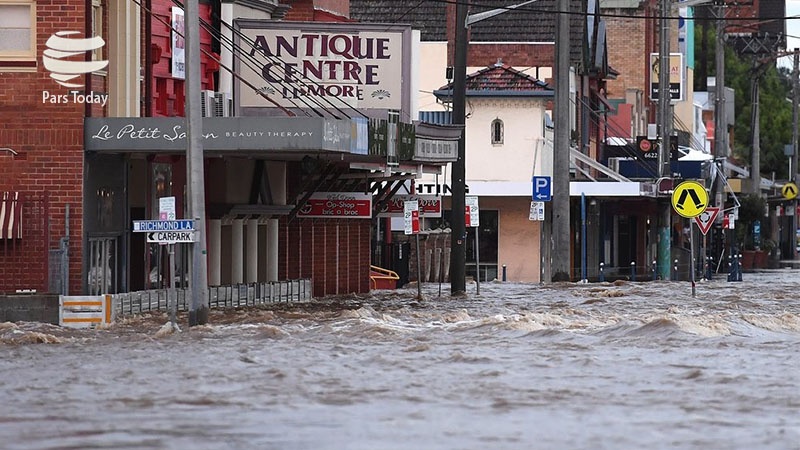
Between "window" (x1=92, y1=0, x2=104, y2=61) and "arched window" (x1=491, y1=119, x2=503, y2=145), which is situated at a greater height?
"window" (x1=92, y1=0, x2=104, y2=61)

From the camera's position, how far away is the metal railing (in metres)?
29.8

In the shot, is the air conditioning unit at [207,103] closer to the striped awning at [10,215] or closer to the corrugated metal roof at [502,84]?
the striped awning at [10,215]

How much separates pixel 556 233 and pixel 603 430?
3006 cm

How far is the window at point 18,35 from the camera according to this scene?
2942 centimetres

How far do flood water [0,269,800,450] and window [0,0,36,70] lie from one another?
15.3ft

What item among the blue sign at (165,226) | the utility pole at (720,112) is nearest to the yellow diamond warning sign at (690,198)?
the blue sign at (165,226)

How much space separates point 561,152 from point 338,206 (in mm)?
8298

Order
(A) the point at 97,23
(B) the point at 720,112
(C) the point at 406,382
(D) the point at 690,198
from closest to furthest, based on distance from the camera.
Answer: (C) the point at 406,382 < (A) the point at 97,23 < (D) the point at 690,198 < (B) the point at 720,112

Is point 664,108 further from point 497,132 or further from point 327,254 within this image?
point 327,254

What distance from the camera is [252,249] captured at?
3806 cm

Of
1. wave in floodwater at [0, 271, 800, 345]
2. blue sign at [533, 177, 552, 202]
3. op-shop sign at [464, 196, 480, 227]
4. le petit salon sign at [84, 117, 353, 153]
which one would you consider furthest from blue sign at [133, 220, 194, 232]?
blue sign at [533, 177, 552, 202]

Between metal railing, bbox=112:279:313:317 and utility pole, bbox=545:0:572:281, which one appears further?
utility pole, bbox=545:0:572:281

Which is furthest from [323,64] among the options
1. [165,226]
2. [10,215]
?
[165,226]

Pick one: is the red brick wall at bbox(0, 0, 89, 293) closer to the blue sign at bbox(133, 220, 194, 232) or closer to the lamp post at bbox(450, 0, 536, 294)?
the blue sign at bbox(133, 220, 194, 232)
